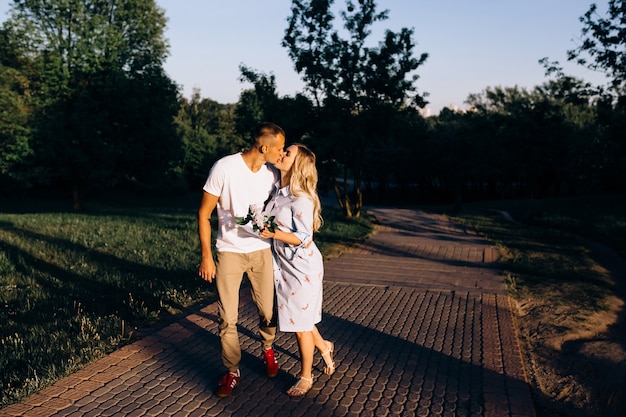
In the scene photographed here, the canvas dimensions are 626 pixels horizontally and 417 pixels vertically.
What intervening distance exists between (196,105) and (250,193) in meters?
67.7

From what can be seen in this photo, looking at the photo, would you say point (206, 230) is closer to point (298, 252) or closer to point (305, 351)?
point (298, 252)

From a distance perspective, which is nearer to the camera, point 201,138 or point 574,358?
point 574,358

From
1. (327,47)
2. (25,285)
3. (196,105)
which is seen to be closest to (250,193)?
(25,285)

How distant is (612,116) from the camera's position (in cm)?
A: 2164

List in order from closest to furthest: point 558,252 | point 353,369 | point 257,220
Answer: point 257,220
point 353,369
point 558,252

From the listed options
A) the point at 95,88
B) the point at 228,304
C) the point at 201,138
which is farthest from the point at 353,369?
the point at 201,138

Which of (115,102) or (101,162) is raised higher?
(115,102)

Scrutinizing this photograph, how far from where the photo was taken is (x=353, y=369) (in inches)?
190

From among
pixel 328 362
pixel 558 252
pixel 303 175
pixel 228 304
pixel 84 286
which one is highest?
pixel 303 175

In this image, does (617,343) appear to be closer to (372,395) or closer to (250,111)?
(372,395)

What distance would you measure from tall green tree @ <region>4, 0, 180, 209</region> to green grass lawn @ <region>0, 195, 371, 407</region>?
558 inches

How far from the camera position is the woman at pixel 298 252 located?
13.4 feet

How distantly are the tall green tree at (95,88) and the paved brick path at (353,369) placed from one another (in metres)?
25.7

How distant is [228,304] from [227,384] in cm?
61
